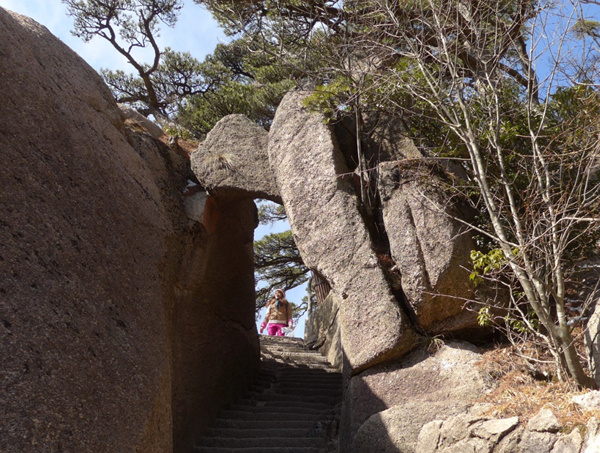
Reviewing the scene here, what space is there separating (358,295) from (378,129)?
248 centimetres

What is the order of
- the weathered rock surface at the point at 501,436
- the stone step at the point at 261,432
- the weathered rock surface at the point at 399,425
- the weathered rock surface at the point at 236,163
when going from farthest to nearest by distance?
the weathered rock surface at the point at 236,163 → the stone step at the point at 261,432 → the weathered rock surface at the point at 399,425 → the weathered rock surface at the point at 501,436

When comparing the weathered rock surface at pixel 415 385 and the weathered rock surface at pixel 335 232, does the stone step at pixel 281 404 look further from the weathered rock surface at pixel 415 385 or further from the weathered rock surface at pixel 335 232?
the weathered rock surface at pixel 335 232

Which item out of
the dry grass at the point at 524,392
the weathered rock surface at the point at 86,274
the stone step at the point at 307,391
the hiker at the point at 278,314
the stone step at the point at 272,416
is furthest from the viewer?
the hiker at the point at 278,314

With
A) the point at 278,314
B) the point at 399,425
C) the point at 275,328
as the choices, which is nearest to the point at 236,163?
the point at 399,425

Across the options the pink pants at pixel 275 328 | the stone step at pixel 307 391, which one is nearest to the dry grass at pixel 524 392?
the stone step at pixel 307 391

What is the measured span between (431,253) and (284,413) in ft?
11.4

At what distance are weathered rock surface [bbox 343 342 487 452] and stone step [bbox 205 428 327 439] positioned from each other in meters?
1.29

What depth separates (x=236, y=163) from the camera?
28.6ft

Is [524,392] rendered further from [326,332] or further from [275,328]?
[275,328]

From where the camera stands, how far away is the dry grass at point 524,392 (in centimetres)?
446

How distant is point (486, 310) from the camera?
6051mm

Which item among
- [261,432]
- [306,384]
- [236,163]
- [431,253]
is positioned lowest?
[261,432]

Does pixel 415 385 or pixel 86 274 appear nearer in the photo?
pixel 86 274

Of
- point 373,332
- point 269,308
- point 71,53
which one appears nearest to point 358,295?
point 373,332
